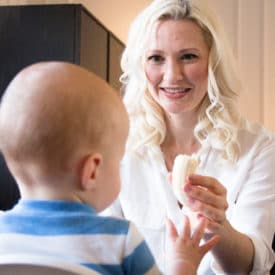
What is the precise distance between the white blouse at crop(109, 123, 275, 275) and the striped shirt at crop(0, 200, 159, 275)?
588mm

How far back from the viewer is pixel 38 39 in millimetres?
2271

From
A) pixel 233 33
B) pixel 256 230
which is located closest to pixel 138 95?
pixel 256 230

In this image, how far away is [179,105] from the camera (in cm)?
150

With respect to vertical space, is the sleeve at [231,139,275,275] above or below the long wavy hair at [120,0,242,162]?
below

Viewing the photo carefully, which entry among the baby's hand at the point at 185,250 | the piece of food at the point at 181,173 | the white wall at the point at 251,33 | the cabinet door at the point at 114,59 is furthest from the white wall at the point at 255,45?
the baby's hand at the point at 185,250

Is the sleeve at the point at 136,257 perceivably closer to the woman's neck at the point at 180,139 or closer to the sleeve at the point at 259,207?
the sleeve at the point at 259,207

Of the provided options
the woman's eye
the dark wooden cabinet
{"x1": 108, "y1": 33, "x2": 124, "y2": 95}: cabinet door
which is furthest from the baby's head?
{"x1": 108, "y1": 33, "x2": 124, "y2": 95}: cabinet door

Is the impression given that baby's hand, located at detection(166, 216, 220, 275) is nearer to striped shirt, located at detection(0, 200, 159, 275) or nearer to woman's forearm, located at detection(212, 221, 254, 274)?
striped shirt, located at detection(0, 200, 159, 275)

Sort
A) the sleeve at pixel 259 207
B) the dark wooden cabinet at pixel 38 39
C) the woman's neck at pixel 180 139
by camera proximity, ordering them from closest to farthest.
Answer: the sleeve at pixel 259 207
the woman's neck at pixel 180 139
the dark wooden cabinet at pixel 38 39

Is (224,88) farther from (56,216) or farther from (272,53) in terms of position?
(272,53)

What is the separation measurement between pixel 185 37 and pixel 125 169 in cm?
42

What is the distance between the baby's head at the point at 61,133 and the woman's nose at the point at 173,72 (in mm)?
677

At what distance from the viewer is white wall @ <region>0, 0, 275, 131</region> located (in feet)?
11.2

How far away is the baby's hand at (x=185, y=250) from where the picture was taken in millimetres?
858
